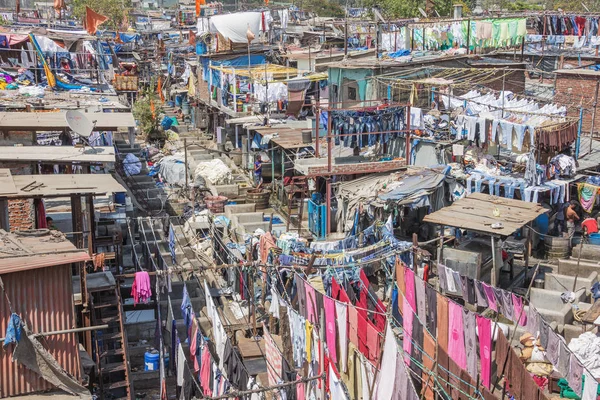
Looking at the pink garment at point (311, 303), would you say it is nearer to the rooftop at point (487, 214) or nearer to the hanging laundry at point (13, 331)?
the rooftop at point (487, 214)

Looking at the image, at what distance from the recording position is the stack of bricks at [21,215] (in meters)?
14.3

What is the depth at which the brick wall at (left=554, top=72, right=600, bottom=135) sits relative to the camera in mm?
25136

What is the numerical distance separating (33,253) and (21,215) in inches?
198

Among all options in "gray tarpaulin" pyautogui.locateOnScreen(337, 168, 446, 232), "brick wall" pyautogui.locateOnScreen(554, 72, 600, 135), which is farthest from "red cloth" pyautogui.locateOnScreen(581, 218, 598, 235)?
"brick wall" pyautogui.locateOnScreen(554, 72, 600, 135)

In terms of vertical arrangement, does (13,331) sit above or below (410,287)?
above

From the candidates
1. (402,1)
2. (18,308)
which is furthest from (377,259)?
(402,1)

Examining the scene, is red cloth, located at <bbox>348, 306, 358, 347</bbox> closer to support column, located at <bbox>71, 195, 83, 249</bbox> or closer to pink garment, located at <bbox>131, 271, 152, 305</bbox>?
pink garment, located at <bbox>131, 271, 152, 305</bbox>

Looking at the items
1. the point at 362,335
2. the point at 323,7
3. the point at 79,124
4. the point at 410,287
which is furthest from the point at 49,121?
the point at 323,7

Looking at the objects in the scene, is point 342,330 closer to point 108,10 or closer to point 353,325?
point 353,325

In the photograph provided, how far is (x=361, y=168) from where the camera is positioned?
805 inches

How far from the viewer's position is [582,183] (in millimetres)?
19547

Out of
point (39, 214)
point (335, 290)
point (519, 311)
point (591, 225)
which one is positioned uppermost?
point (39, 214)

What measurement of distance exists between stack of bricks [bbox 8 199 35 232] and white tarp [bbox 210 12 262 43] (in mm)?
21049

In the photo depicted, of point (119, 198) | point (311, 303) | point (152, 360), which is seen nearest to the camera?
point (311, 303)
